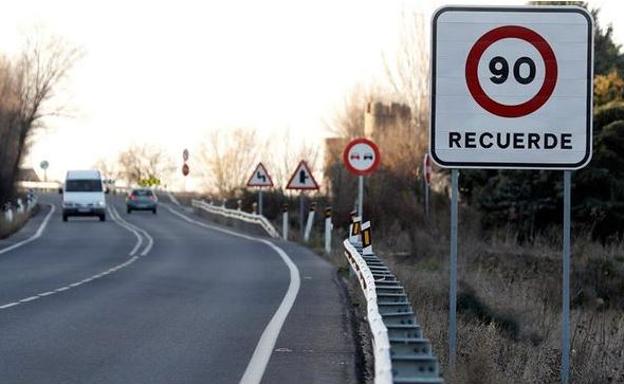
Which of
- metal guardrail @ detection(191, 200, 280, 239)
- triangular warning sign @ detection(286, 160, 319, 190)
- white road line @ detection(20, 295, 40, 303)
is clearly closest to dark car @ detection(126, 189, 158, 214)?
metal guardrail @ detection(191, 200, 280, 239)

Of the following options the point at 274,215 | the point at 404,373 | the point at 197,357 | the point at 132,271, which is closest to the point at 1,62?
the point at 274,215

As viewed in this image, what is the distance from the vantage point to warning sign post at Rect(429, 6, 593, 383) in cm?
888

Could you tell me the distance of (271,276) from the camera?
22953 millimetres

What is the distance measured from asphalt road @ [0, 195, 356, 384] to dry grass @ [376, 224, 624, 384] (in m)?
1.20

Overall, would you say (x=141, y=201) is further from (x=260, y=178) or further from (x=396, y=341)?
(x=396, y=341)

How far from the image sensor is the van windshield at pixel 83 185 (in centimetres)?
5472

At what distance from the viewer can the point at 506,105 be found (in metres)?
8.95

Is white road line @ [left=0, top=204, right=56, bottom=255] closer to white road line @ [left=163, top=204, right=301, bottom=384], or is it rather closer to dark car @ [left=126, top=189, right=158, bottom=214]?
dark car @ [left=126, top=189, right=158, bottom=214]

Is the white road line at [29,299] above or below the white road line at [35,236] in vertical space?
above

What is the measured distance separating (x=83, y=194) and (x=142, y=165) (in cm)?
8346

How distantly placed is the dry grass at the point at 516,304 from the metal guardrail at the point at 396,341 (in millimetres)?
659

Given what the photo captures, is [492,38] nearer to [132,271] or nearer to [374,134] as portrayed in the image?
[132,271]

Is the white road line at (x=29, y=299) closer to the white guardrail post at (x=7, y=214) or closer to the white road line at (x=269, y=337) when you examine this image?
the white road line at (x=269, y=337)

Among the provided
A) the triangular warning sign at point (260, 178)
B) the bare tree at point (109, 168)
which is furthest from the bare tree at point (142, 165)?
the triangular warning sign at point (260, 178)
